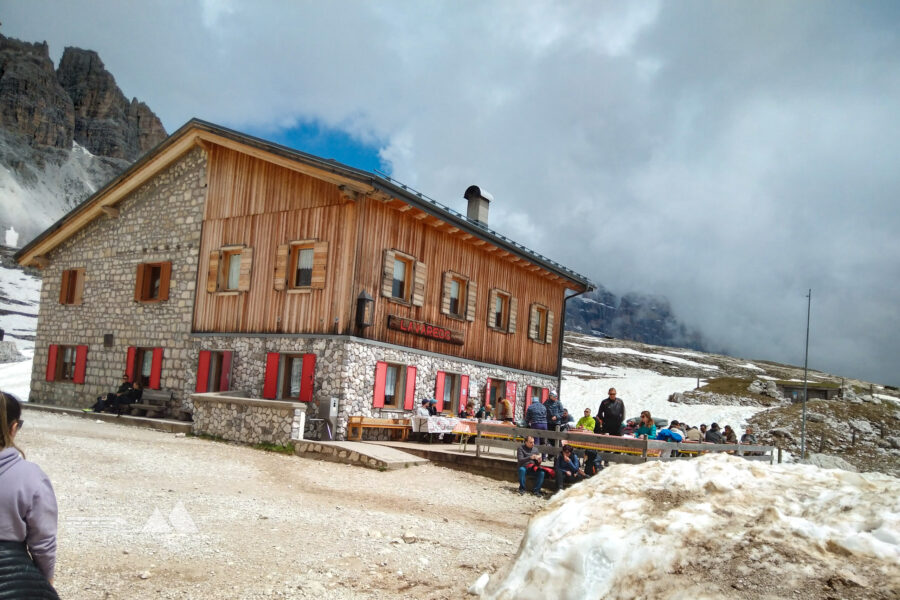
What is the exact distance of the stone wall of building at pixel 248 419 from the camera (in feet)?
49.2

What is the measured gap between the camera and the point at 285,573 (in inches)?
240

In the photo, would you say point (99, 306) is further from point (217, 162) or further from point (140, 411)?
point (217, 162)

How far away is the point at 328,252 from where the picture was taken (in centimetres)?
1733

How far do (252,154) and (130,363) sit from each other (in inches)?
304

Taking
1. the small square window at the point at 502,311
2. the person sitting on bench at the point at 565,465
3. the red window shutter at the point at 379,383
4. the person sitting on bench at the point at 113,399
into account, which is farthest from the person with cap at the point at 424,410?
the person sitting on bench at the point at 113,399

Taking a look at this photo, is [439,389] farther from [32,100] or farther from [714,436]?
[32,100]

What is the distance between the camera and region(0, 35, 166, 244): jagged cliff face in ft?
335

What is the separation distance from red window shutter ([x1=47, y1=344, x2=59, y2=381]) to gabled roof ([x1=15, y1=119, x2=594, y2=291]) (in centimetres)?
370

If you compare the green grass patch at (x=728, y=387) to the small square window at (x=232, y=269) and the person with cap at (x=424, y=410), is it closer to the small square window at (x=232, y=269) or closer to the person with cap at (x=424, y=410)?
the person with cap at (x=424, y=410)

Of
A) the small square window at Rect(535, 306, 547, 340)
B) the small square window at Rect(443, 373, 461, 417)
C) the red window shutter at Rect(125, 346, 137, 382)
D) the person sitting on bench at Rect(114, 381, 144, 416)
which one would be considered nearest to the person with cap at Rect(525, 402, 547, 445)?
the small square window at Rect(443, 373, 461, 417)

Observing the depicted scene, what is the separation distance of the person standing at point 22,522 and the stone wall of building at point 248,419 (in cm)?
1217

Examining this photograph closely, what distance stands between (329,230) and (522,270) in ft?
29.7

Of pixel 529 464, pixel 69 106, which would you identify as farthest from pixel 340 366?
pixel 69 106

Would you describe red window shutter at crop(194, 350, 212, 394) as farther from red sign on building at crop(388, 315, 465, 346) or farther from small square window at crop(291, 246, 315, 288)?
red sign on building at crop(388, 315, 465, 346)
